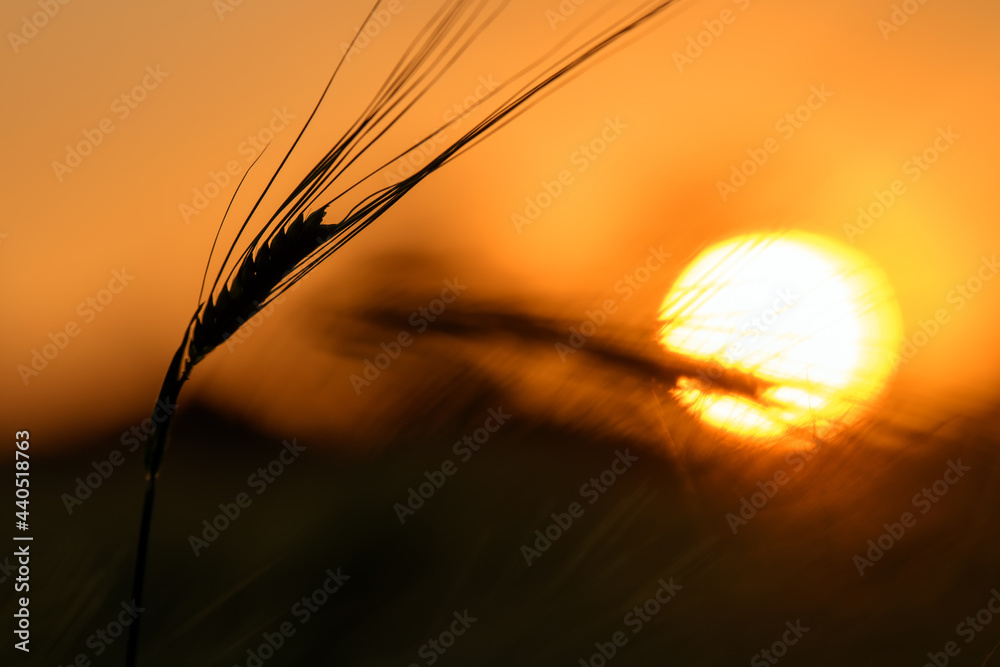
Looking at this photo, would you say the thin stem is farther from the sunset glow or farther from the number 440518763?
the number 440518763

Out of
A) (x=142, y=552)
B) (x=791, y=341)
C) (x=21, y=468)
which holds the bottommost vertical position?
(x=21, y=468)

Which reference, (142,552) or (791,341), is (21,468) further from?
(791,341)

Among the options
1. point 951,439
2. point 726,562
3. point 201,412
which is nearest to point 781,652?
point 726,562

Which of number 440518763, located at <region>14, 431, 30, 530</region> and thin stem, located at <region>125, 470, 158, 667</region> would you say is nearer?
thin stem, located at <region>125, 470, 158, 667</region>

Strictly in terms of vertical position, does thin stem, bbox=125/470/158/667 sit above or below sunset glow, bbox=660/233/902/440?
below

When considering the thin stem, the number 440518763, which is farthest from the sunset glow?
the number 440518763

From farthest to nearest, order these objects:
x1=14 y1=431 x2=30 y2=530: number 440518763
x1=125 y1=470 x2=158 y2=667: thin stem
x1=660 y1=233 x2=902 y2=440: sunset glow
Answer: x1=14 y1=431 x2=30 y2=530: number 440518763 → x1=660 y1=233 x2=902 y2=440: sunset glow → x1=125 y1=470 x2=158 y2=667: thin stem

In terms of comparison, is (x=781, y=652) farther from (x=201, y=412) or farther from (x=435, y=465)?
(x=201, y=412)

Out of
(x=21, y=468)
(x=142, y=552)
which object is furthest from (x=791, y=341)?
(x=21, y=468)

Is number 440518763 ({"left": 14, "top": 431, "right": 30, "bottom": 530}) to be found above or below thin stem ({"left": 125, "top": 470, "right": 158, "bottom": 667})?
below

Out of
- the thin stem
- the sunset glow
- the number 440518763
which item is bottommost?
the number 440518763

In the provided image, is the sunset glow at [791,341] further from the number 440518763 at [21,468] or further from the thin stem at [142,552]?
the number 440518763 at [21,468]

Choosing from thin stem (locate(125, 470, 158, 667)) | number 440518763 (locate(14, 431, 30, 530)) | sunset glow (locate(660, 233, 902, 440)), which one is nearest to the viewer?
thin stem (locate(125, 470, 158, 667))
